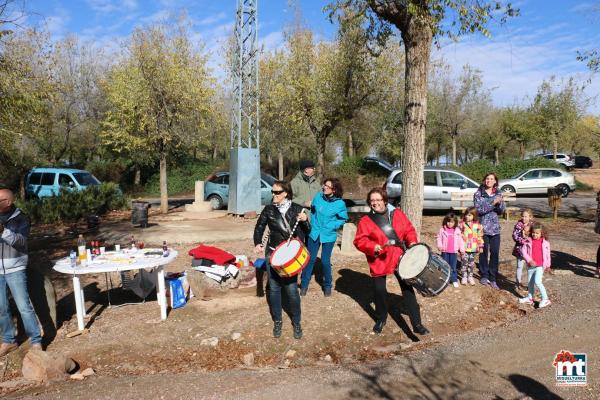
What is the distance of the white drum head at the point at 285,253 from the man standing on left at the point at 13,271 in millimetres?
2613

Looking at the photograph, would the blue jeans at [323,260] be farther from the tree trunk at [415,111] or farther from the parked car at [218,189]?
the parked car at [218,189]

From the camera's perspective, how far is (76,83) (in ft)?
84.1

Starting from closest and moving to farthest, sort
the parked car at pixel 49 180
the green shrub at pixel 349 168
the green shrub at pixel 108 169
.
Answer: the parked car at pixel 49 180 < the green shrub at pixel 349 168 < the green shrub at pixel 108 169

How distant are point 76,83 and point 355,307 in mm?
25157

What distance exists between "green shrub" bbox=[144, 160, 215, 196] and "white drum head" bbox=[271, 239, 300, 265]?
25573 millimetres

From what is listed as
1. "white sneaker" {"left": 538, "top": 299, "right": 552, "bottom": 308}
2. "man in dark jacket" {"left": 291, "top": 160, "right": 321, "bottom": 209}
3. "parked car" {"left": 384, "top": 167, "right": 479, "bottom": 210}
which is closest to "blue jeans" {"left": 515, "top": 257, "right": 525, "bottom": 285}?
"white sneaker" {"left": 538, "top": 299, "right": 552, "bottom": 308}

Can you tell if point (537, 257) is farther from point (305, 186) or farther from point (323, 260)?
point (305, 186)

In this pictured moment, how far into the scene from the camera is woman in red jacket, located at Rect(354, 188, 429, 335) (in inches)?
191

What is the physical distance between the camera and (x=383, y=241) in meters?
4.86

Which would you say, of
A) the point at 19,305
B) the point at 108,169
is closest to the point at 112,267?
the point at 19,305

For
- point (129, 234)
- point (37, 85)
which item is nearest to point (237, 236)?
point (129, 234)

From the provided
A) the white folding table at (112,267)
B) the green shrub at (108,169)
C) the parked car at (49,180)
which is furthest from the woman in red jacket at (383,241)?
the green shrub at (108,169)

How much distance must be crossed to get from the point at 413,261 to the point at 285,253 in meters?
1.35

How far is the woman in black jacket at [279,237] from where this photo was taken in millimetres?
5004
